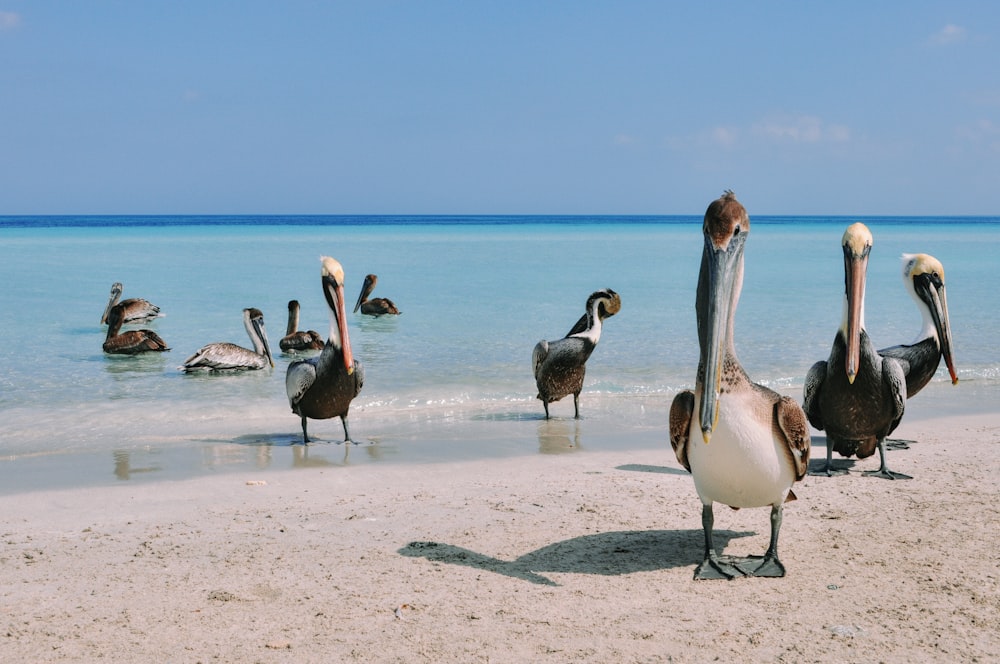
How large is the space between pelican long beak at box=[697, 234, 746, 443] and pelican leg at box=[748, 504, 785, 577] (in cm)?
62

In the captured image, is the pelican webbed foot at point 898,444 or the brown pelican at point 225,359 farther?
the brown pelican at point 225,359

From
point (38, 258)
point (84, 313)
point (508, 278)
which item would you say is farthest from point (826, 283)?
point (38, 258)

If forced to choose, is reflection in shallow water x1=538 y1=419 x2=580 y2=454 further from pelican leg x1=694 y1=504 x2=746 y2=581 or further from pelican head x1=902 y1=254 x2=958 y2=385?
pelican leg x1=694 y1=504 x2=746 y2=581

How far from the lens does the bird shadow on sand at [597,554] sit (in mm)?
3916

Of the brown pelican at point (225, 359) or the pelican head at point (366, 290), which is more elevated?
the pelican head at point (366, 290)

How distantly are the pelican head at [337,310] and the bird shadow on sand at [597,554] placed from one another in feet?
9.70

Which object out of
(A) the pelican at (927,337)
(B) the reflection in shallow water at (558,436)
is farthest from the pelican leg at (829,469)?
(B) the reflection in shallow water at (558,436)

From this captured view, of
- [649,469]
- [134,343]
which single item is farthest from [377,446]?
[134,343]

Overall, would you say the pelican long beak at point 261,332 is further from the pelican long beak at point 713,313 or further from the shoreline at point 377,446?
the pelican long beak at point 713,313

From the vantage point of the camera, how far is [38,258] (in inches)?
1372

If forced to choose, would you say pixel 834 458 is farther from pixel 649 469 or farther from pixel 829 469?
pixel 649 469

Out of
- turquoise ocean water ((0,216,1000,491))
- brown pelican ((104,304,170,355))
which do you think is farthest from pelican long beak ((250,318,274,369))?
brown pelican ((104,304,170,355))

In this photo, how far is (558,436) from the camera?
7.48 metres

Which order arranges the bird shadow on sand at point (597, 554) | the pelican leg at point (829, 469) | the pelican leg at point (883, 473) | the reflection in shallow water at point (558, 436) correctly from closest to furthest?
the bird shadow on sand at point (597, 554) < the pelican leg at point (883, 473) < the pelican leg at point (829, 469) < the reflection in shallow water at point (558, 436)
